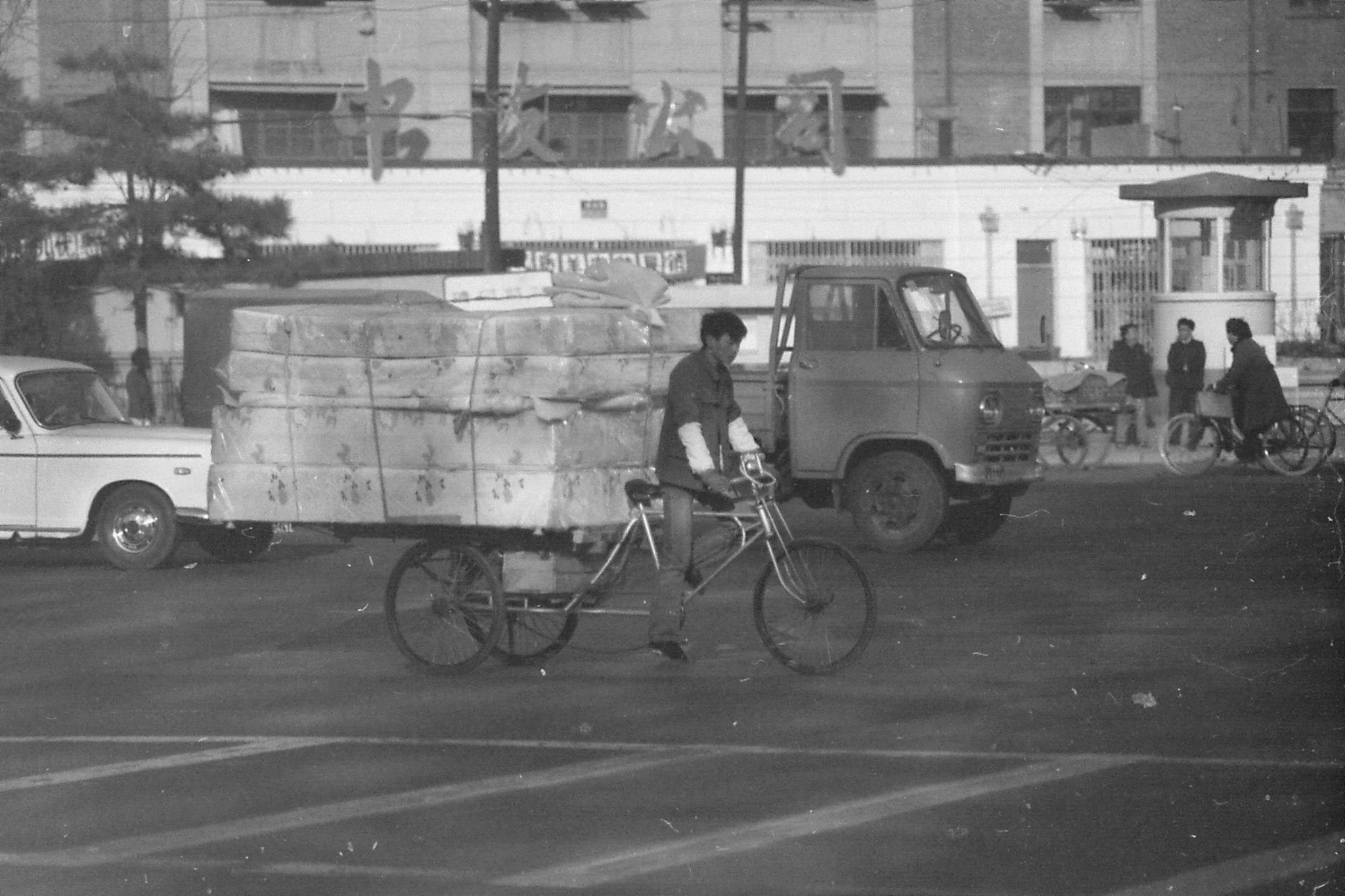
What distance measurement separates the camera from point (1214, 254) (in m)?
28.3

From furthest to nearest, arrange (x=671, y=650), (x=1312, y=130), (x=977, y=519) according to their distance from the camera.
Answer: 1. (x=1312, y=130)
2. (x=977, y=519)
3. (x=671, y=650)

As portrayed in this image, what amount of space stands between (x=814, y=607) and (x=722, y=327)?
144 cm

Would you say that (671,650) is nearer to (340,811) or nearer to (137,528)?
(340,811)

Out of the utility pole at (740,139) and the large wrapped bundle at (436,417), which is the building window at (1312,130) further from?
the large wrapped bundle at (436,417)

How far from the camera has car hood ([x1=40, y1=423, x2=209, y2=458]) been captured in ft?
50.3

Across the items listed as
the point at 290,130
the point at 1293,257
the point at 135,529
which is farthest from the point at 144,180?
the point at 1293,257

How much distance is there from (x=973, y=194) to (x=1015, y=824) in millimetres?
36280

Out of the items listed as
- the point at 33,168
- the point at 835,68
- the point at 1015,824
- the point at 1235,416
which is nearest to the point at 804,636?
the point at 1015,824

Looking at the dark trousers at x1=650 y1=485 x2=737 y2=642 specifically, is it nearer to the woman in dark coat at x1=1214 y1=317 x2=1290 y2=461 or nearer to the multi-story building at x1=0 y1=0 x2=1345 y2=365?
the woman in dark coat at x1=1214 y1=317 x2=1290 y2=461

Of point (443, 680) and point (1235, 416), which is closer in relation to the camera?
point (443, 680)

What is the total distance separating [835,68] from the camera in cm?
4078

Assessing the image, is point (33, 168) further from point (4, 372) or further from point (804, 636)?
point (804, 636)

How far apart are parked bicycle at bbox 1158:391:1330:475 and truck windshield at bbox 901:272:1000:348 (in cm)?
655

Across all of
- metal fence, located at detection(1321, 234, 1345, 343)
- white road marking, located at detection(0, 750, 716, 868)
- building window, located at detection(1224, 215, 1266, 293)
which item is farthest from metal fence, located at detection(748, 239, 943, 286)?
white road marking, located at detection(0, 750, 716, 868)
